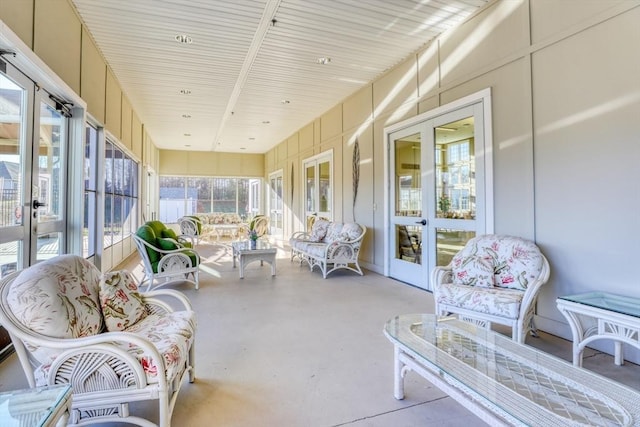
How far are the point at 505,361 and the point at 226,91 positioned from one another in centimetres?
580

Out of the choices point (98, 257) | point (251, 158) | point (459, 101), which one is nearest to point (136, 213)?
point (98, 257)

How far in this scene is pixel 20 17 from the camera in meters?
2.49

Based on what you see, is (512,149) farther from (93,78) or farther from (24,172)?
(93,78)

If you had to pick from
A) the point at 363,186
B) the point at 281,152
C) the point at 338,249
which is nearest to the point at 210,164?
the point at 281,152

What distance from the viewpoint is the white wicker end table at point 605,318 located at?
1.94 metres

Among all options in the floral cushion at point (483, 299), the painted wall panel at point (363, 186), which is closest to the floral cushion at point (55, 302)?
the floral cushion at point (483, 299)

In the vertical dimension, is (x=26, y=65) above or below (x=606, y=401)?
above

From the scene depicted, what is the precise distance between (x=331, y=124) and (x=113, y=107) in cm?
396

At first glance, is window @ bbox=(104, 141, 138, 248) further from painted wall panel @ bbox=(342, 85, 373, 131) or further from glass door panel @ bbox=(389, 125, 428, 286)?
glass door panel @ bbox=(389, 125, 428, 286)

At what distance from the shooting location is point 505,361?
5.23 ft

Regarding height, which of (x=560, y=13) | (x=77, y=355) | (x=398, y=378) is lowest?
(x=398, y=378)

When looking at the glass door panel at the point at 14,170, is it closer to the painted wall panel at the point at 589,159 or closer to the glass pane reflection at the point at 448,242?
the glass pane reflection at the point at 448,242

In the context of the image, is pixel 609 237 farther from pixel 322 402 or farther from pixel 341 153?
pixel 341 153

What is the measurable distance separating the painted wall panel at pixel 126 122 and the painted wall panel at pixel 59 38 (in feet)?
8.15
